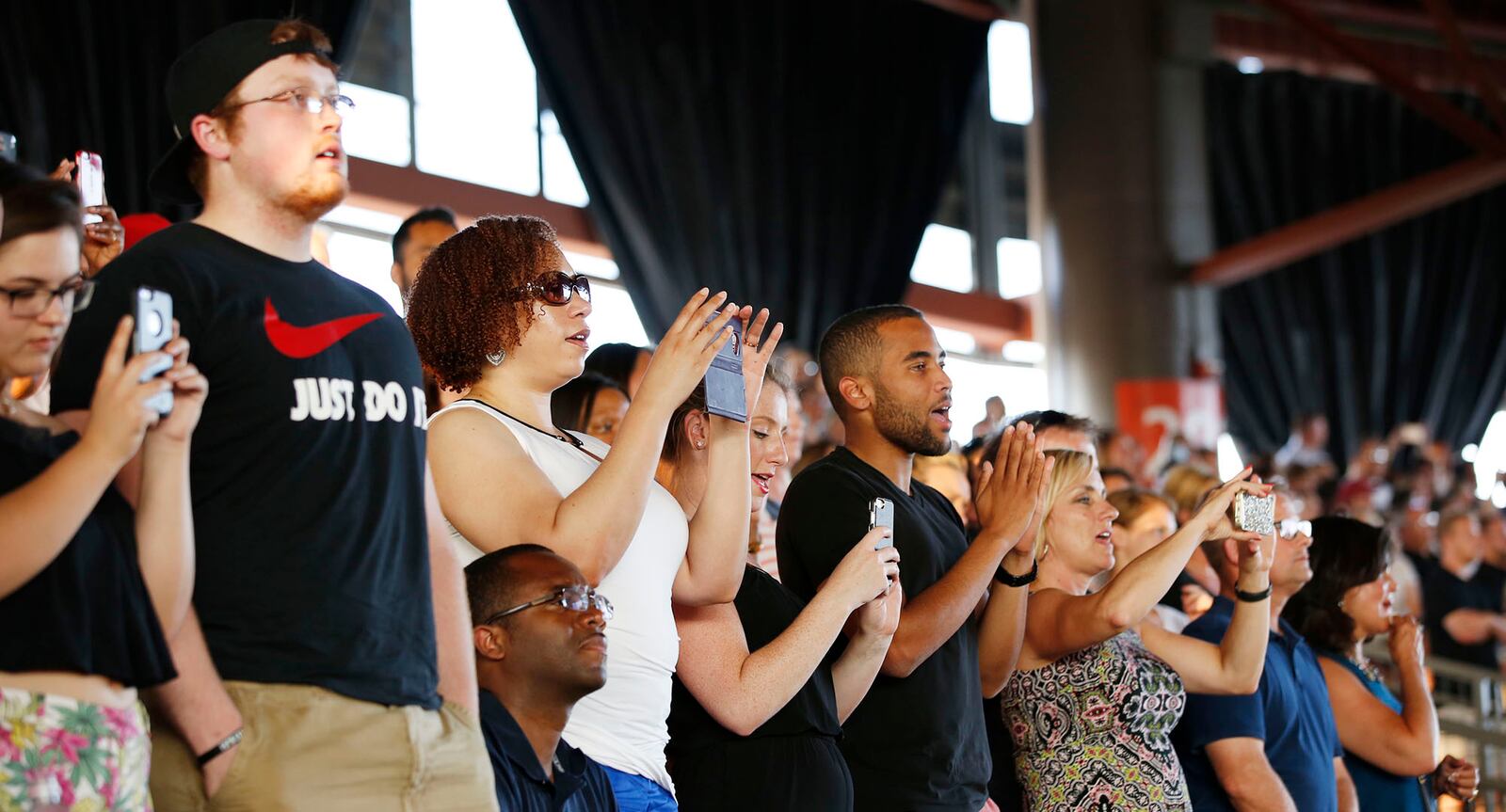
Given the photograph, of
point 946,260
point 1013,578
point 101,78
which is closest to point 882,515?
point 1013,578

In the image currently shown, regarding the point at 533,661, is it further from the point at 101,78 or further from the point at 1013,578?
the point at 101,78

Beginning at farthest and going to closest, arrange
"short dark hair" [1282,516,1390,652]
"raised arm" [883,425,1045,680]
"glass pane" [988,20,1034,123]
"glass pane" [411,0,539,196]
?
"glass pane" [988,20,1034,123]
"glass pane" [411,0,539,196]
"short dark hair" [1282,516,1390,652]
"raised arm" [883,425,1045,680]

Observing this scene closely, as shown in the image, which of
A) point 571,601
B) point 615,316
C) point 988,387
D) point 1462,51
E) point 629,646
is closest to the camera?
point 571,601

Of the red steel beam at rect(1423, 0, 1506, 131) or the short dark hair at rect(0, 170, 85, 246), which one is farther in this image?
the red steel beam at rect(1423, 0, 1506, 131)

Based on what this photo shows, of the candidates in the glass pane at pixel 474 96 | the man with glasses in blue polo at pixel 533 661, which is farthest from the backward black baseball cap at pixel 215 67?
the glass pane at pixel 474 96

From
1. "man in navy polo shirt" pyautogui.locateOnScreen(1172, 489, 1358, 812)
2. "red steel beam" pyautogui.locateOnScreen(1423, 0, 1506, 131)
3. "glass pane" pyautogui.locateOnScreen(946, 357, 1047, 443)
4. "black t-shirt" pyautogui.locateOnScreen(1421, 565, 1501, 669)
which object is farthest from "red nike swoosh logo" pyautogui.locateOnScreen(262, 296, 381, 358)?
"red steel beam" pyautogui.locateOnScreen(1423, 0, 1506, 131)

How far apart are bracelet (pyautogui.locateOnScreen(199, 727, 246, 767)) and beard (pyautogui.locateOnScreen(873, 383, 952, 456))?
1.62 m

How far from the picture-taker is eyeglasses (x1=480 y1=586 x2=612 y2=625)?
81.5 inches

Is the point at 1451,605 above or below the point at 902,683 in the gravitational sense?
below

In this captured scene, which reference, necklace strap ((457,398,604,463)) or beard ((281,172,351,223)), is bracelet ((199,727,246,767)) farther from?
necklace strap ((457,398,604,463))

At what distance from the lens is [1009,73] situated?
11602 mm

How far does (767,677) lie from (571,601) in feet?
1.63

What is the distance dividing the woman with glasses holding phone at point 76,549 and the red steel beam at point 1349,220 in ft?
29.9

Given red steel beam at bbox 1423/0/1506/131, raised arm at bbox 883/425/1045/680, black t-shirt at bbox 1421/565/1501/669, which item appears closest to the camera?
raised arm at bbox 883/425/1045/680
